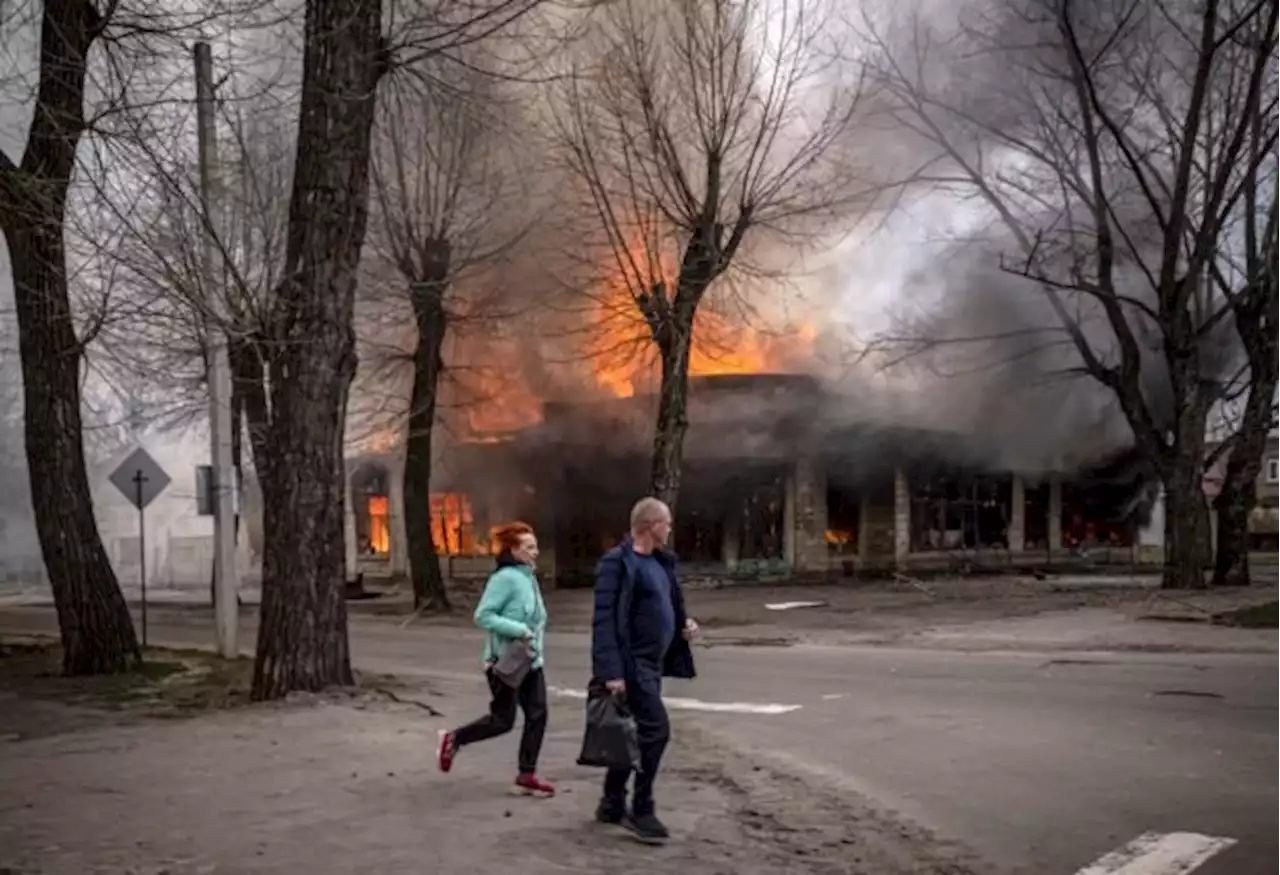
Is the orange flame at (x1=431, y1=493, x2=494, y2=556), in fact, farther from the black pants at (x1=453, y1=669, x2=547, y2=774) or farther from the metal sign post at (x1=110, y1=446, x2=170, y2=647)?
the black pants at (x1=453, y1=669, x2=547, y2=774)

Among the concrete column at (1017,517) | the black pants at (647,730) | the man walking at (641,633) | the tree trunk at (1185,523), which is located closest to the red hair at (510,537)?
the man walking at (641,633)

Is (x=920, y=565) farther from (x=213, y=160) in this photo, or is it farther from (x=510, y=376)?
(x=213, y=160)

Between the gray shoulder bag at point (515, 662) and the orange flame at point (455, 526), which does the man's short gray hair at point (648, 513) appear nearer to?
the gray shoulder bag at point (515, 662)

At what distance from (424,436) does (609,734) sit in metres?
18.8

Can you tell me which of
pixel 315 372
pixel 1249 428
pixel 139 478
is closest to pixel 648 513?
pixel 315 372

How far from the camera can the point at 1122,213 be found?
2811cm

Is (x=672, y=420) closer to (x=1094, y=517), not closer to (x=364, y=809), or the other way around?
(x=364, y=809)

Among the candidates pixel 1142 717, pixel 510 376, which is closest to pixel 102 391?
pixel 510 376

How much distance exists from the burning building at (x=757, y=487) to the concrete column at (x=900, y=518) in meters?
0.04

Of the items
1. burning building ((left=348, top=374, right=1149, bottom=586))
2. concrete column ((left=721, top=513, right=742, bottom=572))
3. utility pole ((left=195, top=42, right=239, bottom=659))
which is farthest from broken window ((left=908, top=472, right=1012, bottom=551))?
utility pole ((left=195, top=42, right=239, bottom=659))

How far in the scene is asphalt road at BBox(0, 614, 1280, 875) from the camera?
6863mm

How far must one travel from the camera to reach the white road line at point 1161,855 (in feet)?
19.9

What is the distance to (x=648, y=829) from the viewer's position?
6.34 meters

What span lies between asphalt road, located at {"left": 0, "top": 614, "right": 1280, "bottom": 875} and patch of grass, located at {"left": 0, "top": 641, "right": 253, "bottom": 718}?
191cm
